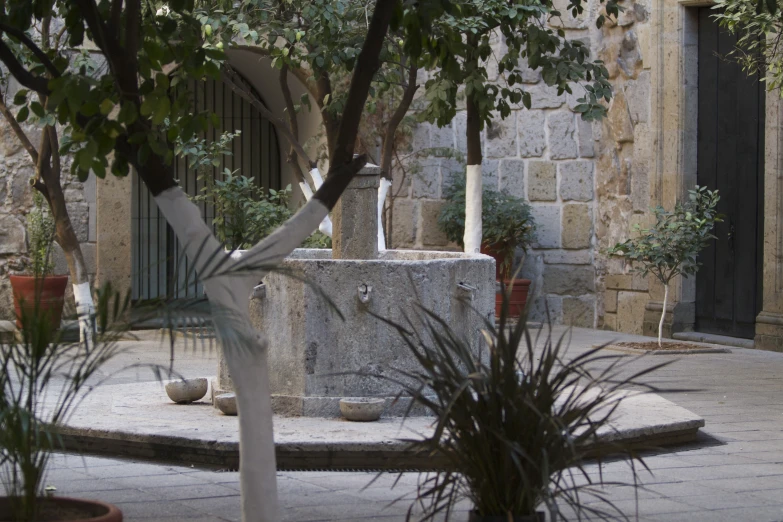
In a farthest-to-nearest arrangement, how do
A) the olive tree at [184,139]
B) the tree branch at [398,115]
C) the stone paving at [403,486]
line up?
the tree branch at [398,115] → the stone paving at [403,486] → the olive tree at [184,139]

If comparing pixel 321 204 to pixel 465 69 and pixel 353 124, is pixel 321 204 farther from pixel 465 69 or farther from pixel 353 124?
pixel 465 69

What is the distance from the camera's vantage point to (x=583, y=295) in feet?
44.1

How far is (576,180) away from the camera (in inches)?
531

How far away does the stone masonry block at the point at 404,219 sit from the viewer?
13344 millimetres

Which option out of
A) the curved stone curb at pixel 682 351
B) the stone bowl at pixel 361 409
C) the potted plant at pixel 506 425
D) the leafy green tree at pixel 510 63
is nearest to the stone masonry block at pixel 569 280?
the curved stone curb at pixel 682 351

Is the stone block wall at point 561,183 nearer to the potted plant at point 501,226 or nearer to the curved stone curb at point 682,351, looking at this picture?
the potted plant at point 501,226

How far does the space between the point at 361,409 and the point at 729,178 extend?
6.86 m

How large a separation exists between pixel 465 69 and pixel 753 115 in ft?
12.4

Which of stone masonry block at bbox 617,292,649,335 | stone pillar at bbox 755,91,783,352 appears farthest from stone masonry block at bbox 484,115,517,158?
stone pillar at bbox 755,91,783,352

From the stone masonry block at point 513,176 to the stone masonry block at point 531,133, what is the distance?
0.48 feet

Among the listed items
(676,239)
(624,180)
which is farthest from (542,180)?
(676,239)

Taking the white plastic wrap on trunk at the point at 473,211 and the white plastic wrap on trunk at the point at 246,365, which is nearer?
the white plastic wrap on trunk at the point at 246,365

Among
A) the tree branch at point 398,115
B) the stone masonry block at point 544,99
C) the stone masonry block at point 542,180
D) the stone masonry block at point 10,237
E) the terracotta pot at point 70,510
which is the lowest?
the terracotta pot at point 70,510

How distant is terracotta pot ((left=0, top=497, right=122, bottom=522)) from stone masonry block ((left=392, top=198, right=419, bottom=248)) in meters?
9.83
